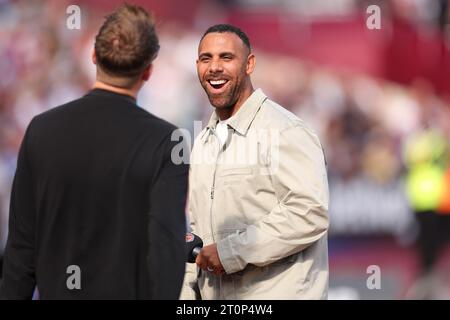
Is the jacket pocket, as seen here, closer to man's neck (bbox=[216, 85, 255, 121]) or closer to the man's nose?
man's neck (bbox=[216, 85, 255, 121])

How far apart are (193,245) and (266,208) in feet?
1.07

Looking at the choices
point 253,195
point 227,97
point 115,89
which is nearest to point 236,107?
point 227,97

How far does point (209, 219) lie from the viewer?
3727 mm

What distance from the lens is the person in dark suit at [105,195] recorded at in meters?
2.92

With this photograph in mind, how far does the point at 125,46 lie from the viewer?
3039 millimetres

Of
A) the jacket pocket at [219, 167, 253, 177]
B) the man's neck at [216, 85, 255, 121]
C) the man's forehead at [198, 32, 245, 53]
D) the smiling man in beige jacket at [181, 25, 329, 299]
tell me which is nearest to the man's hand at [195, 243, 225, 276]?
the smiling man in beige jacket at [181, 25, 329, 299]

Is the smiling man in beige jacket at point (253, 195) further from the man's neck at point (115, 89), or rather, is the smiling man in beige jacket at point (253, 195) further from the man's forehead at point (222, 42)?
the man's neck at point (115, 89)

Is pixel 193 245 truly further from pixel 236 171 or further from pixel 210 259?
pixel 236 171

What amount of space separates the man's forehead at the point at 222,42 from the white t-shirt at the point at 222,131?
1.03 ft

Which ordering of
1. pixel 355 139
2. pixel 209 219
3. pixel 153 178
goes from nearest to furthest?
pixel 153 178
pixel 209 219
pixel 355 139

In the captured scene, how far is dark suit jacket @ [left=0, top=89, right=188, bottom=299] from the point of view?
292 centimetres

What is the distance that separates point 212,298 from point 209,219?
33 centimetres

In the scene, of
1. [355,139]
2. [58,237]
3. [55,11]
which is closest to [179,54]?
[55,11]

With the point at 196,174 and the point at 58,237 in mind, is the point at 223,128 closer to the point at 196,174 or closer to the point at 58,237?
the point at 196,174
